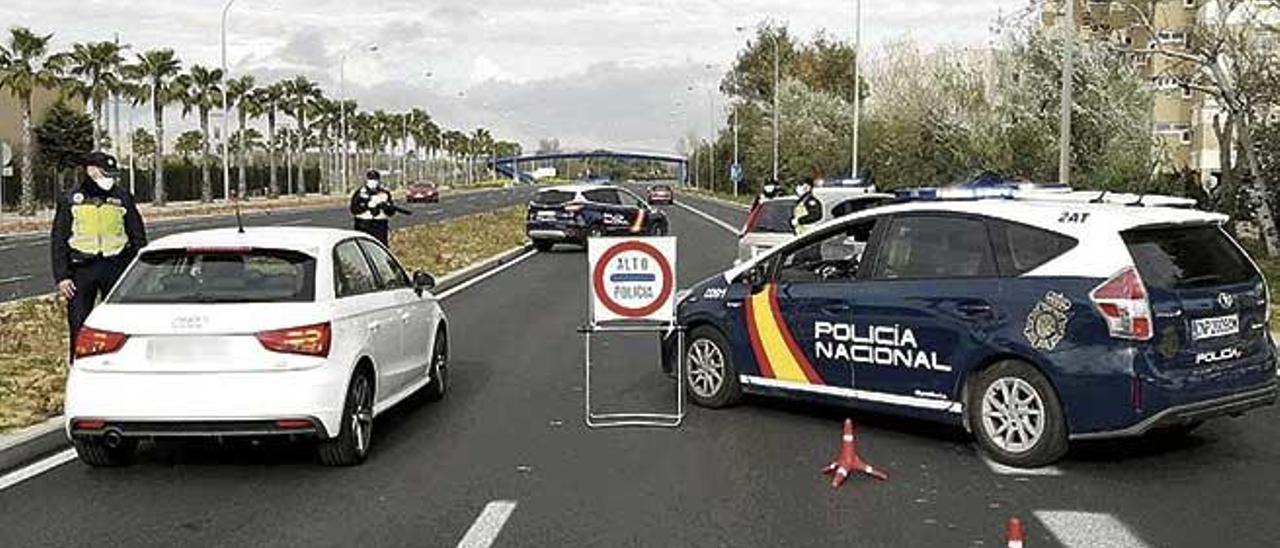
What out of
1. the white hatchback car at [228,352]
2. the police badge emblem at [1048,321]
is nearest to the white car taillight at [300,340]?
the white hatchback car at [228,352]

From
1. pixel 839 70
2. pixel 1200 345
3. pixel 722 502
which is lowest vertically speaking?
pixel 722 502

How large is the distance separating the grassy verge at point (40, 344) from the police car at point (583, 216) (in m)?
1.19

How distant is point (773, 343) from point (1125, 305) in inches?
105

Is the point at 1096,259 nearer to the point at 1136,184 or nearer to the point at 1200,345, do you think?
the point at 1200,345

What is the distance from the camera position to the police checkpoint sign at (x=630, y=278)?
34.5 ft

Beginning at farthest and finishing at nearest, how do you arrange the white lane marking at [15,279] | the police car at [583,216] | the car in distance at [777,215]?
1. the police car at [583,216]
2. the white lane marking at [15,279]
3. the car in distance at [777,215]

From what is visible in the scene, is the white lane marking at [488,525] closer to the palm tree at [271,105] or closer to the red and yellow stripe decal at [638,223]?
the red and yellow stripe decal at [638,223]

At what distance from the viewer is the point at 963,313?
8.87 meters

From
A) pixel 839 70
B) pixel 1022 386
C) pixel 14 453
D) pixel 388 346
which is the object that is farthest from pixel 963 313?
pixel 839 70

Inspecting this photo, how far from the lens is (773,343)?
1019 centimetres

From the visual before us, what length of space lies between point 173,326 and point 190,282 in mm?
519

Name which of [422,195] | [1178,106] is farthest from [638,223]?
[422,195]

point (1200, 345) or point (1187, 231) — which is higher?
point (1187, 231)

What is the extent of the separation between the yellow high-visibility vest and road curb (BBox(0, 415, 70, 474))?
1.86 m
